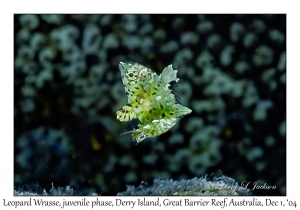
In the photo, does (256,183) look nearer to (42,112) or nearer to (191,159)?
(191,159)

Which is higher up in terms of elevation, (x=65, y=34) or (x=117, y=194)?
(x=65, y=34)
